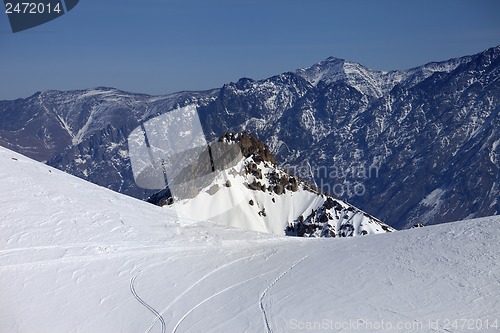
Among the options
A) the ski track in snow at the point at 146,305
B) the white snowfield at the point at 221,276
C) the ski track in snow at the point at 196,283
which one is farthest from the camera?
the ski track in snow at the point at 196,283

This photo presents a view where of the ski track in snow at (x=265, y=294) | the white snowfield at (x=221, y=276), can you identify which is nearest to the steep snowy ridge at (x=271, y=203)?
the white snowfield at (x=221, y=276)

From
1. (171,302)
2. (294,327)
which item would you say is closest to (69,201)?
(171,302)

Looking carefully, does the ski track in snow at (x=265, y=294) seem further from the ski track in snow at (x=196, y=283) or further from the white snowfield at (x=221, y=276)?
the ski track in snow at (x=196, y=283)

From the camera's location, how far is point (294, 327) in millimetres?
21047

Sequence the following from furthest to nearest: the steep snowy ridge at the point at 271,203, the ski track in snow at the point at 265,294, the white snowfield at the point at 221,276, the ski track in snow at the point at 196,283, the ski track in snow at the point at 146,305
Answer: the steep snowy ridge at the point at 271,203 < the ski track in snow at the point at 196,283 < the ski track in snow at the point at 146,305 < the white snowfield at the point at 221,276 < the ski track in snow at the point at 265,294


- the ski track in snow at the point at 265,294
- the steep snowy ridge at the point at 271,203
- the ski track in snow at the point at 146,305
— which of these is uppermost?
the ski track in snow at the point at 146,305

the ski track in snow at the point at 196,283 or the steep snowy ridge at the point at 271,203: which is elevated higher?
the ski track in snow at the point at 196,283

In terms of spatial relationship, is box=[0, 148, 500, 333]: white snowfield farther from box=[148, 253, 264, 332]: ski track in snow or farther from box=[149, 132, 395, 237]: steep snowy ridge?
box=[149, 132, 395, 237]: steep snowy ridge

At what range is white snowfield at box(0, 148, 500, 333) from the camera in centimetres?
2170

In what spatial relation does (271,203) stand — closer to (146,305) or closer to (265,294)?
(265,294)

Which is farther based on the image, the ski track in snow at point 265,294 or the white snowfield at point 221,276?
the white snowfield at point 221,276

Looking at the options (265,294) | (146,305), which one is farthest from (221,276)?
(146,305)

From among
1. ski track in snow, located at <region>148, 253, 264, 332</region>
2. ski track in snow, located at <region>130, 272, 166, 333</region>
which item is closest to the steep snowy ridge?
ski track in snow, located at <region>148, 253, 264, 332</region>

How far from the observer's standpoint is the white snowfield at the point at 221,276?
21703mm
